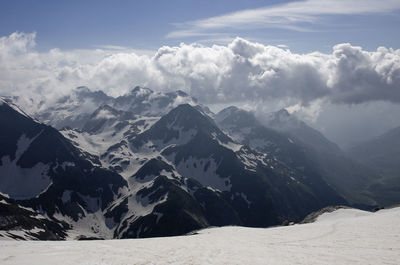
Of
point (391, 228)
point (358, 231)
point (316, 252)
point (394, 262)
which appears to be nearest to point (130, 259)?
point (316, 252)

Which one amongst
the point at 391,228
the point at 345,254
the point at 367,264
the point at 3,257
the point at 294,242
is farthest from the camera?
the point at 391,228

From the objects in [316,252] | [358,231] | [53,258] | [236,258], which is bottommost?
[358,231]

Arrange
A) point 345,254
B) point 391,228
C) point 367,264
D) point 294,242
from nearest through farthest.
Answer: point 367,264 < point 345,254 < point 294,242 < point 391,228

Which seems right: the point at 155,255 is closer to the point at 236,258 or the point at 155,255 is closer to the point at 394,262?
the point at 236,258

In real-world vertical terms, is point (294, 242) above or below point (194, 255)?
below

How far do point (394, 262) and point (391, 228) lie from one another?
2162cm

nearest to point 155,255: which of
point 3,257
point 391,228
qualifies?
point 3,257

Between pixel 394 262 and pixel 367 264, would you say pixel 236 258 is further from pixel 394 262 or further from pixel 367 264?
pixel 394 262

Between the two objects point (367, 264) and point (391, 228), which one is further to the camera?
point (391, 228)

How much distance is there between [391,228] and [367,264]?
79.4ft

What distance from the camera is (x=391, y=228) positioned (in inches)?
1880

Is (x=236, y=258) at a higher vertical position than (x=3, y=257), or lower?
lower

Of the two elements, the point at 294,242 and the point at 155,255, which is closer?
the point at 155,255

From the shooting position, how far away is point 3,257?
3064 cm
